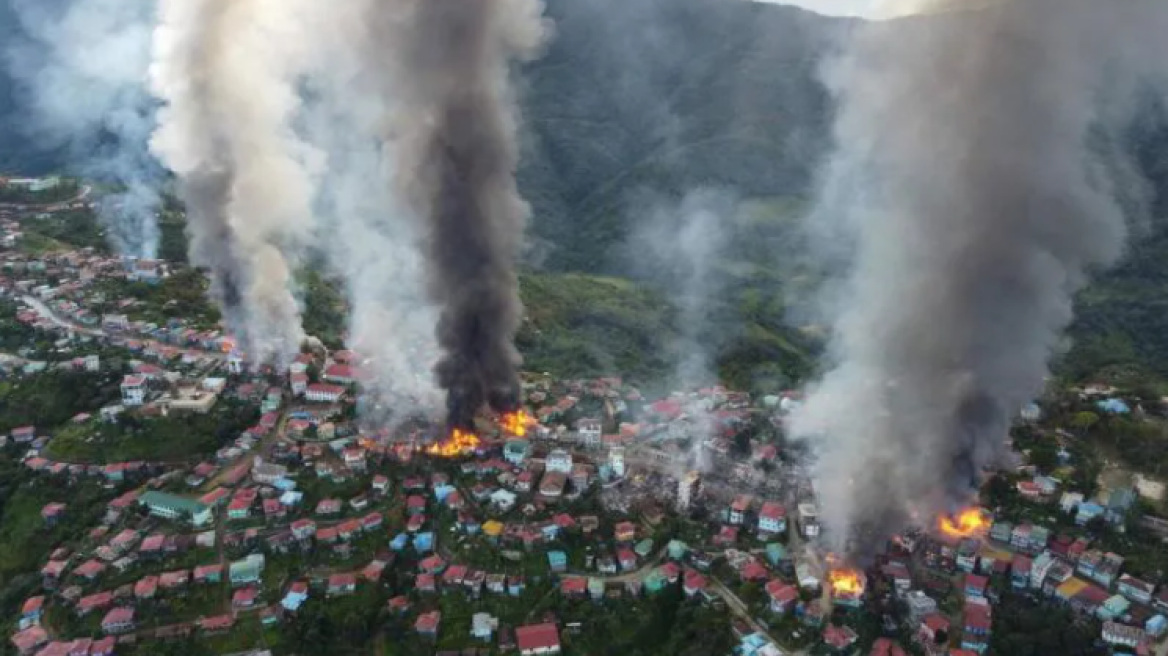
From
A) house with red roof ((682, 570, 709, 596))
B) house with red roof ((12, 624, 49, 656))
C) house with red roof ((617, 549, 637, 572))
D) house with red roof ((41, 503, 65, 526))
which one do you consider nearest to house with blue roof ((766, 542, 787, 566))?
house with red roof ((682, 570, 709, 596))

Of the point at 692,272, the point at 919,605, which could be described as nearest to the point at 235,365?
the point at 919,605

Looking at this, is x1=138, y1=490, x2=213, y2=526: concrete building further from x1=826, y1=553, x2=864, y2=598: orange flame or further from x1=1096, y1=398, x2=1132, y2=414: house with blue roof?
x1=1096, y1=398, x2=1132, y2=414: house with blue roof

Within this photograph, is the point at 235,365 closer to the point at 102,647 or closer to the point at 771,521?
the point at 102,647

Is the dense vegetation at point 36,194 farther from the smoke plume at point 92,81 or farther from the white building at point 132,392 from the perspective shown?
the white building at point 132,392

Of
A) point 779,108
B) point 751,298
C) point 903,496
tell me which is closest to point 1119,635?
point 903,496

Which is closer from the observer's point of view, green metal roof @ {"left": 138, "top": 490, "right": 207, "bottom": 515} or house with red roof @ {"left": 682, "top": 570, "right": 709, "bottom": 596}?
house with red roof @ {"left": 682, "top": 570, "right": 709, "bottom": 596}

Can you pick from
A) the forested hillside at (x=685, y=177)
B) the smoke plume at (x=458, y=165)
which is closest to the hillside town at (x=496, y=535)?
the smoke plume at (x=458, y=165)
